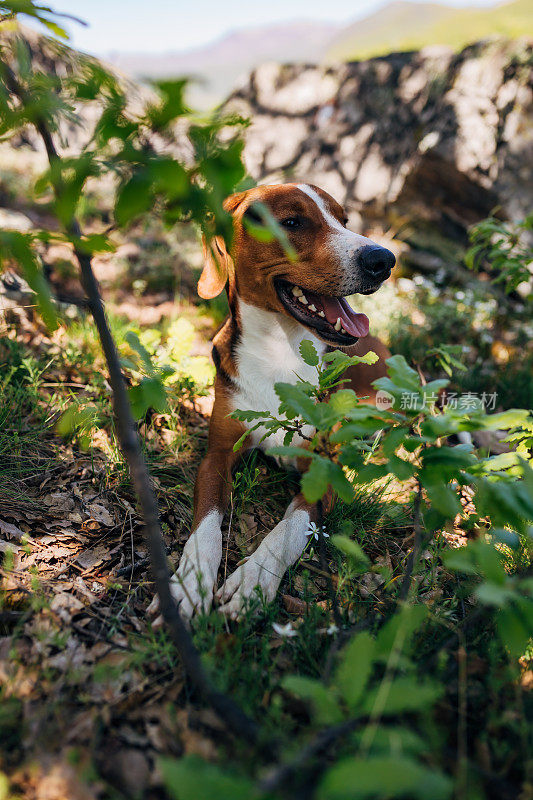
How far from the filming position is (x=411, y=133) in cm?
625

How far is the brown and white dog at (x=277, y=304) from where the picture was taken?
2.60m

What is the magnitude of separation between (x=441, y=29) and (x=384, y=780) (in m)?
8.77

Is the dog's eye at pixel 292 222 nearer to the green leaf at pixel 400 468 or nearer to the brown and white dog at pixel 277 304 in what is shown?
the brown and white dog at pixel 277 304

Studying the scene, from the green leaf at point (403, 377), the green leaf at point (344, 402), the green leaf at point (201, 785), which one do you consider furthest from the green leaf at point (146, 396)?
the green leaf at point (201, 785)

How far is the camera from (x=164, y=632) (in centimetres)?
177

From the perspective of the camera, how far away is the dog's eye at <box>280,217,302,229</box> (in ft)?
8.95

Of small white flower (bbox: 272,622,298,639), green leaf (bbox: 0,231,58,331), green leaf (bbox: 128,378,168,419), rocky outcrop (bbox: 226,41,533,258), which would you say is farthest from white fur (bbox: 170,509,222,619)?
rocky outcrop (bbox: 226,41,533,258)

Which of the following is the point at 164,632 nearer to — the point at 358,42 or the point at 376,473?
the point at 376,473

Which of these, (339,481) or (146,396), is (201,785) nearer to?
(339,481)

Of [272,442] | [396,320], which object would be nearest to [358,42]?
[396,320]

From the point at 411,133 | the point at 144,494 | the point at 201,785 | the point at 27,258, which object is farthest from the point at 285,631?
the point at 411,133

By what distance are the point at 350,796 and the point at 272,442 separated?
6.30 feet

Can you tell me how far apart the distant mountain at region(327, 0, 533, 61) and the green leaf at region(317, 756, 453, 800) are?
711 centimetres

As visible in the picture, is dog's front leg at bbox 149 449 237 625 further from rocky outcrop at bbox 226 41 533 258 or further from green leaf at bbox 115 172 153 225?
rocky outcrop at bbox 226 41 533 258
